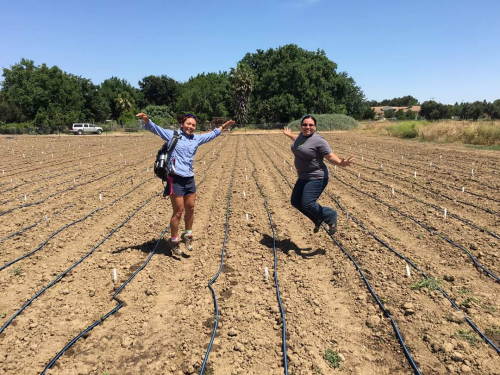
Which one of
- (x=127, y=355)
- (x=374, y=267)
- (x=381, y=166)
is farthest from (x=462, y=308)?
(x=381, y=166)

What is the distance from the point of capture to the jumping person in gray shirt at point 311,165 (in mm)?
3979

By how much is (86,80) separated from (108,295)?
53928mm

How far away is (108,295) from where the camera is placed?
342 cm

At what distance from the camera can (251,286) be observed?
11.7 feet

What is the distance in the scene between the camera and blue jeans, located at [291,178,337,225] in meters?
4.11

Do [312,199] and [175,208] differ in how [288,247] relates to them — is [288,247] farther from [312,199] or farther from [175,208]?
[175,208]

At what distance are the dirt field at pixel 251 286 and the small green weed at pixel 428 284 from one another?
0.09ft

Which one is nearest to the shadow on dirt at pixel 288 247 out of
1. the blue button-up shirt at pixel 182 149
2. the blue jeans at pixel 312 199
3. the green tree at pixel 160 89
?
the blue jeans at pixel 312 199

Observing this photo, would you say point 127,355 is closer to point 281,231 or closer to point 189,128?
point 189,128

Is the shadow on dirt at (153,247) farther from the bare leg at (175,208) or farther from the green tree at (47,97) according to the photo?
the green tree at (47,97)

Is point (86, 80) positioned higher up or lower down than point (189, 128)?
higher up

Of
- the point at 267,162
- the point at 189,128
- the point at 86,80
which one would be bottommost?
the point at 267,162

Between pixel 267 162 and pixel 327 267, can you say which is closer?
pixel 327 267

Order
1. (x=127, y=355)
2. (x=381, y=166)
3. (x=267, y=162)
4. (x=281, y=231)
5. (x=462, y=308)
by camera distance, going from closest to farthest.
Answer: (x=127, y=355), (x=462, y=308), (x=281, y=231), (x=381, y=166), (x=267, y=162)
